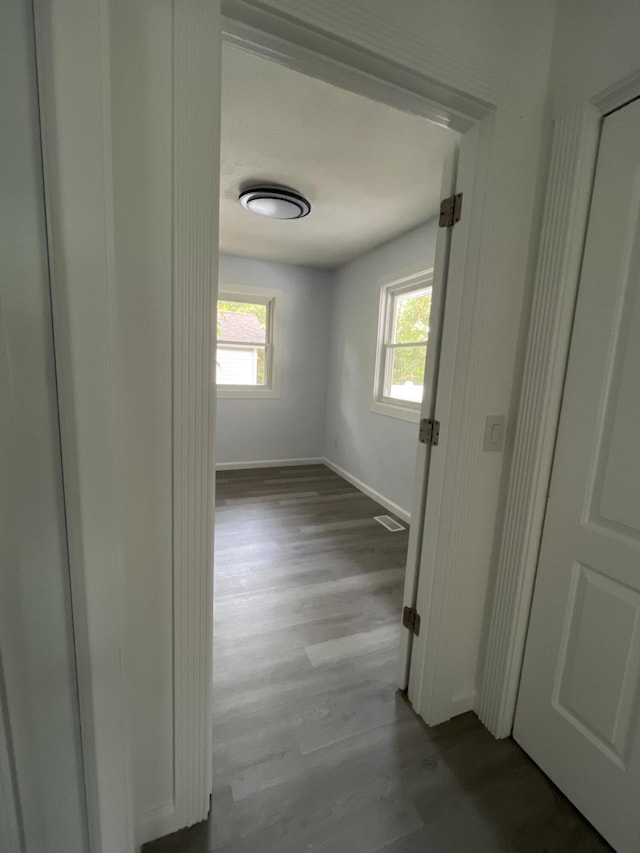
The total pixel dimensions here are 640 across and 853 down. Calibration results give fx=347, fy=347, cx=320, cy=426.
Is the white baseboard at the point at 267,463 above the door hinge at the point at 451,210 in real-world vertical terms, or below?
below

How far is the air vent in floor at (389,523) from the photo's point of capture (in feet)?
10.00

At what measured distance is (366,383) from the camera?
12.7ft

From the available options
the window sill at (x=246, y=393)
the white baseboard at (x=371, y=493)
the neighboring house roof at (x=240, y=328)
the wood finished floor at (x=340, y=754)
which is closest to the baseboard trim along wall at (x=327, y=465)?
the white baseboard at (x=371, y=493)

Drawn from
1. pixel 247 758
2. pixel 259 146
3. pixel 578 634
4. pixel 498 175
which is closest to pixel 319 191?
pixel 259 146

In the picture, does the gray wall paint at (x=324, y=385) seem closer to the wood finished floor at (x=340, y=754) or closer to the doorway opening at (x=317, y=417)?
the doorway opening at (x=317, y=417)

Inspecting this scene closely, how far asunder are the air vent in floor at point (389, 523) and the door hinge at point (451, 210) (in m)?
2.41

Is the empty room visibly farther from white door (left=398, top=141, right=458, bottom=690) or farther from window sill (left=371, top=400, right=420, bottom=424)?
window sill (left=371, top=400, right=420, bottom=424)

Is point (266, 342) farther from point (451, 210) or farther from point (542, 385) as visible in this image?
point (542, 385)

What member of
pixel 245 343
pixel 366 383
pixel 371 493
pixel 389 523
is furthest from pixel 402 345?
pixel 245 343

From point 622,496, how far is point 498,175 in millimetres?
1039

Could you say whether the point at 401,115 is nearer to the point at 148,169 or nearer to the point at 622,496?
the point at 148,169

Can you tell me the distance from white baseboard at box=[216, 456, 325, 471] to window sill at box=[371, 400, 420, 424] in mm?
1500

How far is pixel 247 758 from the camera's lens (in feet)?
3.92

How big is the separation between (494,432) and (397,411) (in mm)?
2111
